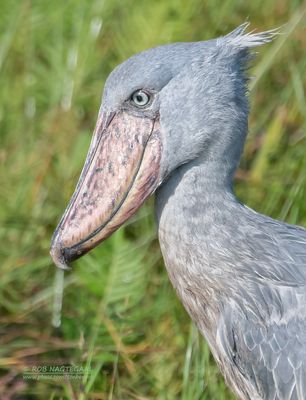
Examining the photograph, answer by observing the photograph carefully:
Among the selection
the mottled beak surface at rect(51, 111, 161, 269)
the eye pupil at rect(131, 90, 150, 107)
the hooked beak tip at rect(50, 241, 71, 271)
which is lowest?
the hooked beak tip at rect(50, 241, 71, 271)

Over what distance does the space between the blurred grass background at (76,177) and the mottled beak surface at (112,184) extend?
0.56m

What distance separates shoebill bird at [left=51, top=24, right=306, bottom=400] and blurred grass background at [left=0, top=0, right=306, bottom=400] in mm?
524

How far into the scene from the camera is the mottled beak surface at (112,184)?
3.11m

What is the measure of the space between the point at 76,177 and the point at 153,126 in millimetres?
1270

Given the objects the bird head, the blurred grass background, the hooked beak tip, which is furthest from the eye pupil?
the blurred grass background

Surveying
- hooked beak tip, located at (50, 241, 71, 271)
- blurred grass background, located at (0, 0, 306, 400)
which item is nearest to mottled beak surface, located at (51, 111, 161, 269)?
hooked beak tip, located at (50, 241, 71, 271)

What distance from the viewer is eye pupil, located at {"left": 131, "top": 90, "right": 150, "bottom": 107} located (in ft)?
10.0

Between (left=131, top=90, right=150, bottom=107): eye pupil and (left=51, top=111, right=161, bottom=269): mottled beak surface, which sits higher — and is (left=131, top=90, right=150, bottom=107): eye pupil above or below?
above

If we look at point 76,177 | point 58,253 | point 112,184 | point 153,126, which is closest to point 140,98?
point 153,126

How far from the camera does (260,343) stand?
309cm

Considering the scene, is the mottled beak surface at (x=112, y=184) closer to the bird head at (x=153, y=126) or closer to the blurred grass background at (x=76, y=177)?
the bird head at (x=153, y=126)

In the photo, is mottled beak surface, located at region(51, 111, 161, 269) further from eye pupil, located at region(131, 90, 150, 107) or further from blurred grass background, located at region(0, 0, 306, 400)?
blurred grass background, located at region(0, 0, 306, 400)

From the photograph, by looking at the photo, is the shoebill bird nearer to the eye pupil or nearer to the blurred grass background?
the eye pupil

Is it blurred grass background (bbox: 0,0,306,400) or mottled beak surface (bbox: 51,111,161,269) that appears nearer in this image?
mottled beak surface (bbox: 51,111,161,269)
